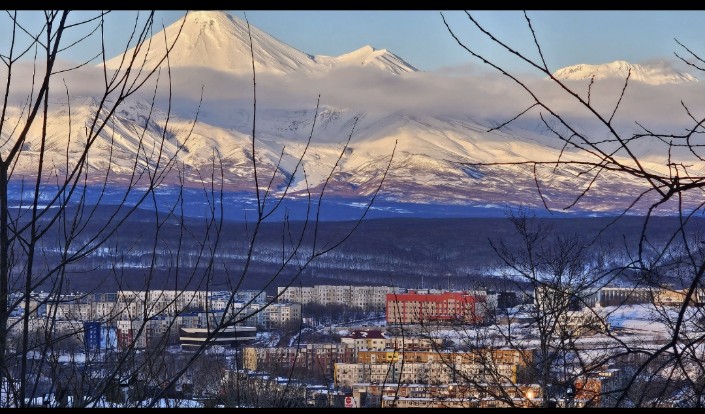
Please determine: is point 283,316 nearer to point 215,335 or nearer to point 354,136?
point 215,335

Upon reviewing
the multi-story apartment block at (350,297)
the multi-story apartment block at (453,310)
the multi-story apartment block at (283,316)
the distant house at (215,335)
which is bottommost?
the multi-story apartment block at (350,297)

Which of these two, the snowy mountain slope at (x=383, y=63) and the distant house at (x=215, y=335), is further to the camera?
the snowy mountain slope at (x=383, y=63)

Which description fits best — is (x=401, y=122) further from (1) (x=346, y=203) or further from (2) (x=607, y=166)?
A: (2) (x=607, y=166)

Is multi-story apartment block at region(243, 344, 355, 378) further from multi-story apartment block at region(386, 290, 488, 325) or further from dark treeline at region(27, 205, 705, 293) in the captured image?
dark treeline at region(27, 205, 705, 293)

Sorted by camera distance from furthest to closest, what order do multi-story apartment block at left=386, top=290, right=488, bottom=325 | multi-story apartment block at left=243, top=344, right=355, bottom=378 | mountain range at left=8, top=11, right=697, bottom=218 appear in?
mountain range at left=8, top=11, right=697, bottom=218, multi-story apartment block at left=386, top=290, right=488, bottom=325, multi-story apartment block at left=243, top=344, right=355, bottom=378

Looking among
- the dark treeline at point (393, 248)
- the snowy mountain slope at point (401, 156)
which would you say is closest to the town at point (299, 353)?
the dark treeline at point (393, 248)

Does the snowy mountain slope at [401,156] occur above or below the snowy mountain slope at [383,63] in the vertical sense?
below

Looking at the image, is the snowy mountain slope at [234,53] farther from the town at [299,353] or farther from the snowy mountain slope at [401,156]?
the town at [299,353]

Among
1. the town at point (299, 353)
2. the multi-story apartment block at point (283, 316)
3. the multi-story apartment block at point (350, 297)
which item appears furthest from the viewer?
the multi-story apartment block at point (350, 297)

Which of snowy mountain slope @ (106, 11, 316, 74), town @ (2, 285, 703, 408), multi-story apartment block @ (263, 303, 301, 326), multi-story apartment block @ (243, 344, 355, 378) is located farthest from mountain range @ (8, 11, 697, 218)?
town @ (2, 285, 703, 408)
